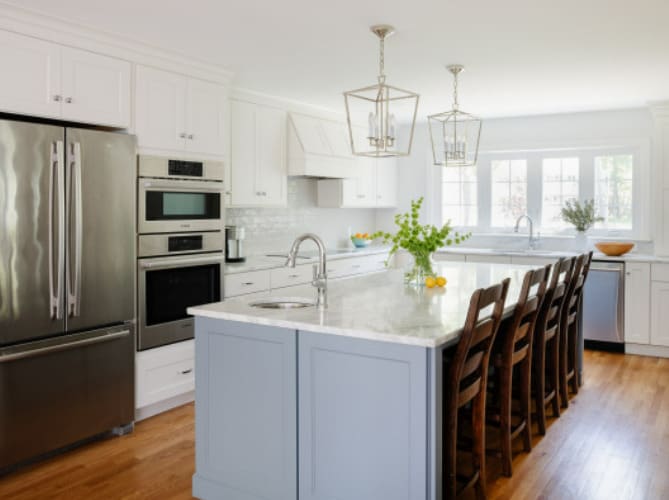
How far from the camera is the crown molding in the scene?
314cm

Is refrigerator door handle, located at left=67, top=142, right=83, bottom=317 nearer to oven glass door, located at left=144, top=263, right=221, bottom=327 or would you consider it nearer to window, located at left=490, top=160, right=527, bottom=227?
oven glass door, located at left=144, top=263, right=221, bottom=327

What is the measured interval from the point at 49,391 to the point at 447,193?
17.2 ft

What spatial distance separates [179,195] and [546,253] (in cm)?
399

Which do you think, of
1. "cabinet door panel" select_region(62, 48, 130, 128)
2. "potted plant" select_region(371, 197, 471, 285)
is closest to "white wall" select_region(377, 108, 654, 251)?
"potted plant" select_region(371, 197, 471, 285)

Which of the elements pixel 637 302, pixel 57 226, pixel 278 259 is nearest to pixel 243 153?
pixel 278 259

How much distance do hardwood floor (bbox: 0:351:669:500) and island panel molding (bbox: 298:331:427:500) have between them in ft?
2.55

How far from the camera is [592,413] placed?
407 centimetres

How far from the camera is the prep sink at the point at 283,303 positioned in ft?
10.0

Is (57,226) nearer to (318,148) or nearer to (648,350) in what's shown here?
(318,148)

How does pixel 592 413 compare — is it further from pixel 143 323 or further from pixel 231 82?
pixel 231 82

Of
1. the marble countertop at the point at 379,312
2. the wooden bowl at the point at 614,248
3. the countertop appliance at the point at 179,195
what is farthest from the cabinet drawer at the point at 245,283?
the wooden bowl at the point at 614,248

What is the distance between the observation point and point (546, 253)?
20.8 feet

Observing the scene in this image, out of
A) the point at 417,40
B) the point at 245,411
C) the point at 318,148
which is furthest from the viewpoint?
the point at 318,148

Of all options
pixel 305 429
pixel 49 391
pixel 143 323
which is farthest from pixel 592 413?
pixel 49 391
